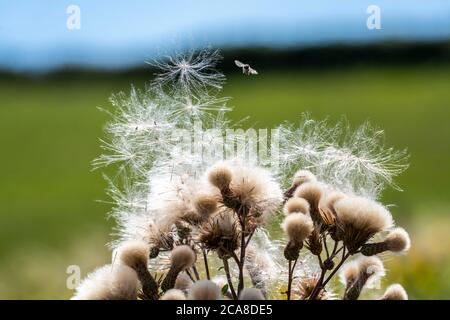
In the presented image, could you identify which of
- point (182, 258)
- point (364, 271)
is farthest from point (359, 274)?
point (182, 258)

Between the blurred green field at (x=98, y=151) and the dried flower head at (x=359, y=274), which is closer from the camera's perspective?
the dried flower head at (x=359, y=274)

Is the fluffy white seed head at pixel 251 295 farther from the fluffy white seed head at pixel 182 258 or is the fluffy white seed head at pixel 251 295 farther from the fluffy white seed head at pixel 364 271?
the fluffy white seed head at pixel 364 271

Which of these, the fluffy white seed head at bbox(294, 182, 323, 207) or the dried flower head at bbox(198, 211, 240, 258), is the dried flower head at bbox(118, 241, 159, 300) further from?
the fluffy white seed head at bbox(294, 182, 323, 207)

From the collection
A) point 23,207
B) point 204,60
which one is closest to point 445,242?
point 204,60

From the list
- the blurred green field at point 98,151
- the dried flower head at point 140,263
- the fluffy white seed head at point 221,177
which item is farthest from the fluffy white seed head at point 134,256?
A: the blurred green field at point 98,151

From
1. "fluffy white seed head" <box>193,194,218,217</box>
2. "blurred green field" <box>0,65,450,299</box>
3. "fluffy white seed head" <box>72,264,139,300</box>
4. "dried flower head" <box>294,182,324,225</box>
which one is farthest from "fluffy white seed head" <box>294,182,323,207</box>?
"blurred green field" <box>0,65,450,299</box>

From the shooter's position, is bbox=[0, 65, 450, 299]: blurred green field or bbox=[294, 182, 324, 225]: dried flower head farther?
bbox=[0, 65, 450, 299]: blurred green field
